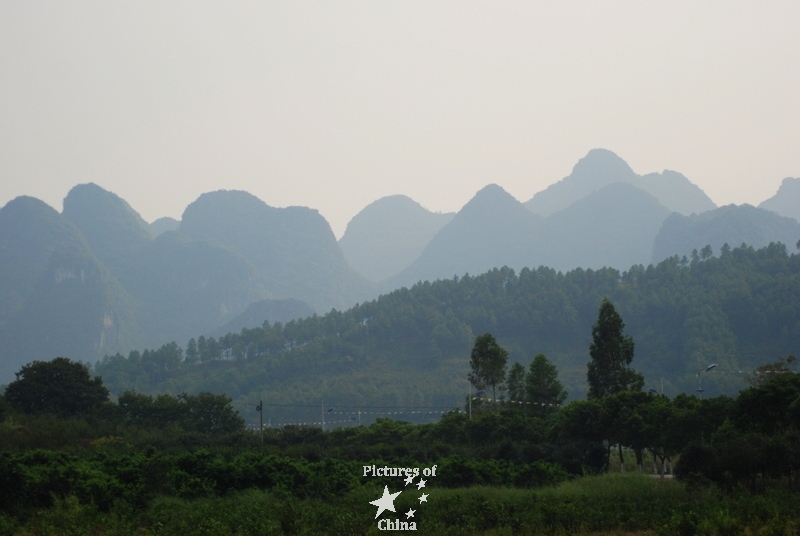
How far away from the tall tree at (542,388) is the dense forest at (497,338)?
35.4 metres

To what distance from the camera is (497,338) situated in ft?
377

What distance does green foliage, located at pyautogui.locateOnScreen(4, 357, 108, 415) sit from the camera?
52406 mm

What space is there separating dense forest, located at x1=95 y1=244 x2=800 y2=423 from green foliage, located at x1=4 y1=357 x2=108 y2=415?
123 ft

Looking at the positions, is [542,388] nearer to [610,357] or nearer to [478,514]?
[610,357]

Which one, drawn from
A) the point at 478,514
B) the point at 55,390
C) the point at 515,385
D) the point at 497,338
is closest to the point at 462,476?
the point at 478,514

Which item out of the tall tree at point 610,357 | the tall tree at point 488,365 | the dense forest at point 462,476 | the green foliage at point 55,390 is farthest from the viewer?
the green foliage at point 55,390

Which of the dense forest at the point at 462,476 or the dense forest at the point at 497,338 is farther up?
Answer: the dense forest at the point at 497,338

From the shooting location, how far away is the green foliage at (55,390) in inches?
2063

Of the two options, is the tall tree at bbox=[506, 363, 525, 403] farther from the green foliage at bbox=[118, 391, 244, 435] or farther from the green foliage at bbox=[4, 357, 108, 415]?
the green foliage at bbox=[4, 357, 108, 415]

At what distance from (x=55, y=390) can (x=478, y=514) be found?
36.7 m

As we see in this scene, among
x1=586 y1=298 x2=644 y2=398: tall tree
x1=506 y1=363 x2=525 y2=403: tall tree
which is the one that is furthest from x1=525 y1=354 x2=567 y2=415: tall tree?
x1=586 y1=298 x2=644 y2=398: tall tree

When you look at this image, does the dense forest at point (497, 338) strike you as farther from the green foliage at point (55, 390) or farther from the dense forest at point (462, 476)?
the dense forest at point (462, 476)

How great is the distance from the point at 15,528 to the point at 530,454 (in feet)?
64.9

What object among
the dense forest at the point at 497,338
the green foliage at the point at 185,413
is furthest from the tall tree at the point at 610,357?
the dense forest at the point at 497,338
